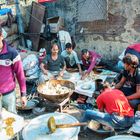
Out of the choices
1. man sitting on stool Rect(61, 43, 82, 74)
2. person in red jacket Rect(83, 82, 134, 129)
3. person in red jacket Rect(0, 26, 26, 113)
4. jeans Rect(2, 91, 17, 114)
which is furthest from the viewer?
man sitting on stool Rect(61, 43, 82, 74)

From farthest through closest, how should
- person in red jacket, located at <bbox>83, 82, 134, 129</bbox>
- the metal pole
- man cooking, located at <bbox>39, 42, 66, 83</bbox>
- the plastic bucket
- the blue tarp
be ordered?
the metal pole < the blue tarp < man cooking, located at <bbox>39, 42, 66, 83</bbox> < the plastic bucket < person in red jacket, located at <bbox>83, 82, 134, 129</bbox>

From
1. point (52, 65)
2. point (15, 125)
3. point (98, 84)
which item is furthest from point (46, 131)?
point (52, 65)

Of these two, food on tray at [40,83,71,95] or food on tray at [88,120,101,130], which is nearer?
food on tray at [88,120,101,130]

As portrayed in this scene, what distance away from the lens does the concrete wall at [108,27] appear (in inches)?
366

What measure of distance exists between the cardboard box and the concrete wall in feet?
0.62

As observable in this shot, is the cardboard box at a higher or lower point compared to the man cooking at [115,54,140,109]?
higher

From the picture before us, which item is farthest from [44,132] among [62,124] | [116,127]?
[116,127]

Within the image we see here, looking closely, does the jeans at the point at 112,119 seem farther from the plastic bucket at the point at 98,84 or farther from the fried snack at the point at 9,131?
the fried snack at the point at 9,131

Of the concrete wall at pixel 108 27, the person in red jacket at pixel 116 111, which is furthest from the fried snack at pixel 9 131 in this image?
the concrete wall at pixel 108 27

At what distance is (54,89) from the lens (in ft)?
24.7

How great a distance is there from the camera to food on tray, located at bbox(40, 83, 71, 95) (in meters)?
7.32

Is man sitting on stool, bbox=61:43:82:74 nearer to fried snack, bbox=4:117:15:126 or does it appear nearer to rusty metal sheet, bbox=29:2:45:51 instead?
rusty metal sheet, bbox=29:2:45:51

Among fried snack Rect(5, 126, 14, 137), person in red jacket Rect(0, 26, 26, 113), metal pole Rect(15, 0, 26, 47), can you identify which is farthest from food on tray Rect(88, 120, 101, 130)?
metal pole Rect(15, 0, 26, 47)

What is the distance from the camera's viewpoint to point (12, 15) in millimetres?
9883
